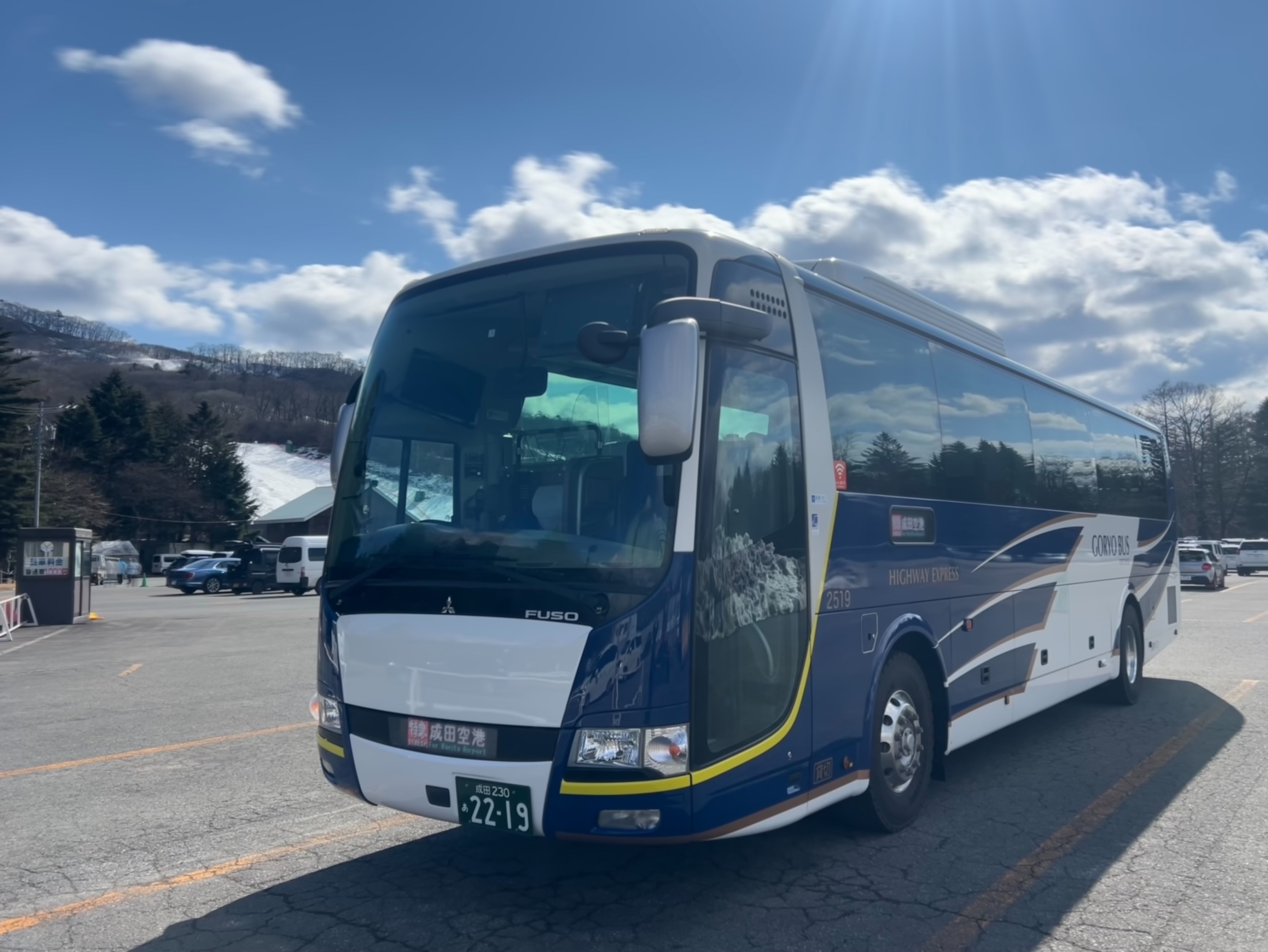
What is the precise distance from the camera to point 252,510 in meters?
86.2

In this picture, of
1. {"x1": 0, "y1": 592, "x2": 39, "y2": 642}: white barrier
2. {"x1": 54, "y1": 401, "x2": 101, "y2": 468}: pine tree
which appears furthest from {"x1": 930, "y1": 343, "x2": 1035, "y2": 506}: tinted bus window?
{"x1": 54, "y1": 401, "x2": 101, "y2": 468}: pine tree

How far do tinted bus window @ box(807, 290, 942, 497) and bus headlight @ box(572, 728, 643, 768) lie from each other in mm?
1983

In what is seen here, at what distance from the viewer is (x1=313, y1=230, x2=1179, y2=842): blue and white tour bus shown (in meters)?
4.15

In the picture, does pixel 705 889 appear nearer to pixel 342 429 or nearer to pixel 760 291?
pixel 760 291

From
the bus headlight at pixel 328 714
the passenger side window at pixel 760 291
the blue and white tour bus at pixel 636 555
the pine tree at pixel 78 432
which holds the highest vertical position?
the pine tree at pixel 78 432

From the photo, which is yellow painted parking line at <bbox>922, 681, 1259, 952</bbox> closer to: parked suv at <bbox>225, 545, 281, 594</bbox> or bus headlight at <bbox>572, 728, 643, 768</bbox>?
bus headlight at <bbox>572, 728, 643, 768</bbox>

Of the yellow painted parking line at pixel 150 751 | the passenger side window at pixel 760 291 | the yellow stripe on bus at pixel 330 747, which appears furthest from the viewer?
the yellow painted parking line at pixel 150 751

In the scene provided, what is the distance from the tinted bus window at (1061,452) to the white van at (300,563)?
33.5 metres

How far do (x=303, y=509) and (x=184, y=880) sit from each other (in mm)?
85438

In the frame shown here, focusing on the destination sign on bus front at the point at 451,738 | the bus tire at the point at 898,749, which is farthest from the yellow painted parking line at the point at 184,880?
the bus tire at the point at 898,749

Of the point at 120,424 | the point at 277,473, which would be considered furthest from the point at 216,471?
the point at 277,473

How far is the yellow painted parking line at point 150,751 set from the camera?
7512 mm

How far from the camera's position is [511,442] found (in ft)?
15.3

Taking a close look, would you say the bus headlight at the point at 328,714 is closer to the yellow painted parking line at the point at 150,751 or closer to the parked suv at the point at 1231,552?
the yellow painted parking line at the point at 150,751
